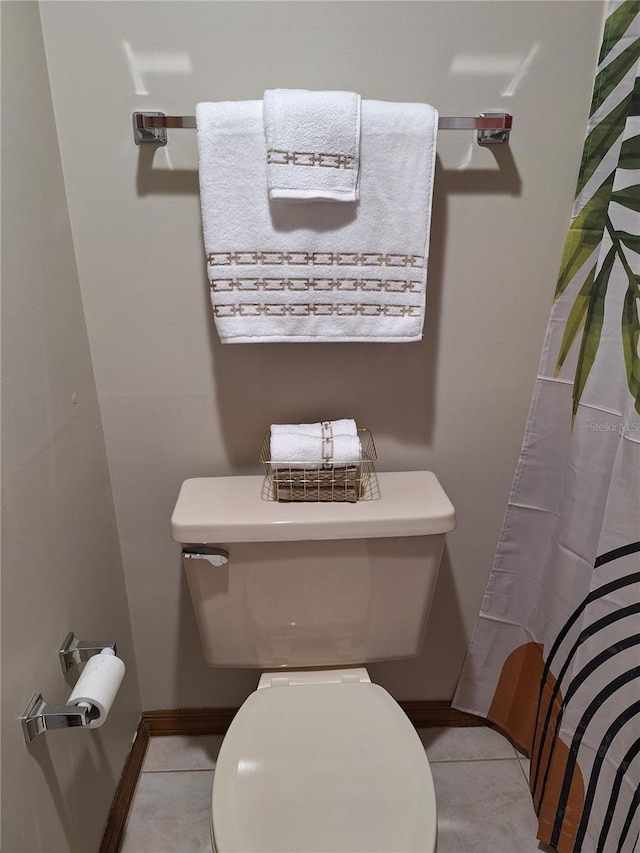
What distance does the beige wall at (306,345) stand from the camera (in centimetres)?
98

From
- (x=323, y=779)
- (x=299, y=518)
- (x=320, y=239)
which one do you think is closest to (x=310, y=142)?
(x=320, y=239)

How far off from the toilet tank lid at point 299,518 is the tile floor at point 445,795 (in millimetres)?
701

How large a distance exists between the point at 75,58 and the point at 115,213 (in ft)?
0.79

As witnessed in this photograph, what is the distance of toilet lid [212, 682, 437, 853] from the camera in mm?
869

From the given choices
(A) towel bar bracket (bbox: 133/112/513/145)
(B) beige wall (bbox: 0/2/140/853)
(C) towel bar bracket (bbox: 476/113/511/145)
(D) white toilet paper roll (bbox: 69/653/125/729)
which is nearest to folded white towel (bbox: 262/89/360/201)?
(A) towel bar bracket (bbox: 133/112/513/145)

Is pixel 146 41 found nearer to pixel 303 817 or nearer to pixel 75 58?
pixel 75 58

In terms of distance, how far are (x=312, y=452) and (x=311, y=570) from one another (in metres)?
0.23

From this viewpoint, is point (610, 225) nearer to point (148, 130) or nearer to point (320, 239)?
point (320, 239)

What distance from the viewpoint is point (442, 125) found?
3.18 ft

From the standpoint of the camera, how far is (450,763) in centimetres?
143

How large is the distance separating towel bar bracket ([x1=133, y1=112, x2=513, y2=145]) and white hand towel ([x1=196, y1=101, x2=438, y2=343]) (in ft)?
0.10

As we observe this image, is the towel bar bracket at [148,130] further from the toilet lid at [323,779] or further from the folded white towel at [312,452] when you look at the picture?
the toilet lid at [323,779]

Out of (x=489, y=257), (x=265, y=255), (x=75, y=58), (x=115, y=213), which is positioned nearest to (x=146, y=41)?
(x=75, y=58)

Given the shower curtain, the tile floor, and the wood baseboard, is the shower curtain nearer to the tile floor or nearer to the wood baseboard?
the tile floor
